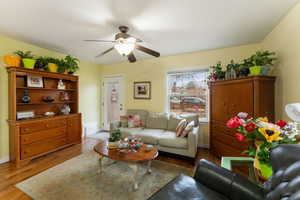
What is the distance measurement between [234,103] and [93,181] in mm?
2692

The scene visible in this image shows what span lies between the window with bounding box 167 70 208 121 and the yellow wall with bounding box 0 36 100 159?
2.60m

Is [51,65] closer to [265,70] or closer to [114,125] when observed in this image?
[114,125]

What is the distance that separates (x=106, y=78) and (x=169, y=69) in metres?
2.32

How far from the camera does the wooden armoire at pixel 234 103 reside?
222 cm

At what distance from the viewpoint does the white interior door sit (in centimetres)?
467

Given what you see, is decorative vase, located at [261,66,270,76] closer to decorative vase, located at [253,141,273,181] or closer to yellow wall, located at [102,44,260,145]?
yellow wall, located at [102,44,260,145]

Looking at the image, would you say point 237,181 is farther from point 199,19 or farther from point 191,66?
point 191,66

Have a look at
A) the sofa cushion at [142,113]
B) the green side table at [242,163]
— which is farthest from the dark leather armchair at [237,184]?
the sofa cushion at [142,113]

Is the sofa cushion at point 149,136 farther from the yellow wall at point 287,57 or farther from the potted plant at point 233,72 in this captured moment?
the yellow wall at point 287,57

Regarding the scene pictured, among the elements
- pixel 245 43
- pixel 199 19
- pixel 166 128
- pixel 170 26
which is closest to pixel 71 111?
pixel 166 128

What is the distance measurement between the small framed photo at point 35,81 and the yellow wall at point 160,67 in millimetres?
2089

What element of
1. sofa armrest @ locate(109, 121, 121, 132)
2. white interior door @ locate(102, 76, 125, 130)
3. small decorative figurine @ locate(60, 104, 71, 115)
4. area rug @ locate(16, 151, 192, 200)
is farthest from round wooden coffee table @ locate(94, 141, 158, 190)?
white interior door @ locate(102, 76, 125, 130)

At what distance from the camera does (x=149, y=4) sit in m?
1.72

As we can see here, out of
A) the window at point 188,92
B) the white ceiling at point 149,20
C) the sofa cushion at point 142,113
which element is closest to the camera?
the white ceiling at point 149,20
